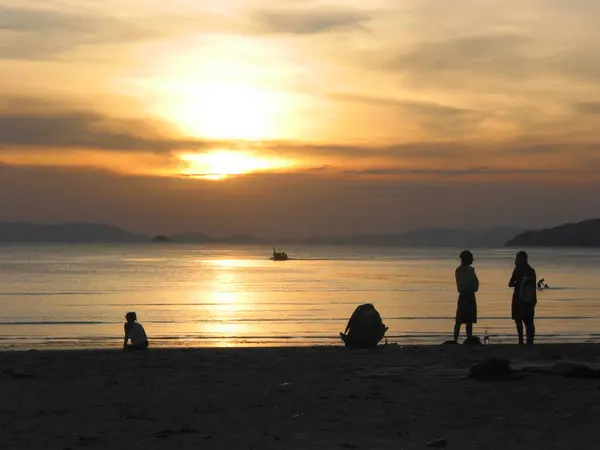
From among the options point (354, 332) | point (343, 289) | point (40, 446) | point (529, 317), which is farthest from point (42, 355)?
A: point (343, 289)

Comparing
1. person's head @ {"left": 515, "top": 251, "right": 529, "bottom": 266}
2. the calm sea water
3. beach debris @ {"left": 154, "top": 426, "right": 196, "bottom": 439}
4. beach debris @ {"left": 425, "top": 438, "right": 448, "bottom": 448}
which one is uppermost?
person's head @ {"left": 515, "top": 251, "right": 529, "bottom": 266}

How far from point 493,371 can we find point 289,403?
127 inches

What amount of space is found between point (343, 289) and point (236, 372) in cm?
5229

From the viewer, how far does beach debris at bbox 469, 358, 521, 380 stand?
39.2 feet

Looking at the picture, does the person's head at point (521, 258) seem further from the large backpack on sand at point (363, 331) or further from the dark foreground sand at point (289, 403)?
the large backpack on sand at point (363, 331)

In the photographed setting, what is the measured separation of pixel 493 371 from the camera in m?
12.0

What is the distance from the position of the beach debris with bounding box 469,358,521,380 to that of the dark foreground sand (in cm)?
22

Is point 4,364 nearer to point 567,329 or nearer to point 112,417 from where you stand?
point 112,417

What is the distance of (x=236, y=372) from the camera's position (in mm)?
13336

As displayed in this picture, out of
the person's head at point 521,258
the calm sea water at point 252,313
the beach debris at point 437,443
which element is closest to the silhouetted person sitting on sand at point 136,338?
the calm sea water at point 252,313

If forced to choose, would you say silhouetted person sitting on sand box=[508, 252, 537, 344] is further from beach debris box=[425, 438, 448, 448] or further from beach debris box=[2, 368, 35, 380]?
beach debris box=[2, 368, 35, 380]

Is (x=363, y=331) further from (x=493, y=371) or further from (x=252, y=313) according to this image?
(x=252, y=313)

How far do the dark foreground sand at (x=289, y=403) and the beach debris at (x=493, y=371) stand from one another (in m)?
0.22

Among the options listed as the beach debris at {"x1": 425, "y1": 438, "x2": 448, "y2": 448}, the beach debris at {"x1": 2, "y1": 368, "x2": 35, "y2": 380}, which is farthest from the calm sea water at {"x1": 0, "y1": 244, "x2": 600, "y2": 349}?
the beach debris at {"x1": 425, "y1": 438, "x2": 448, "y2": 448}
